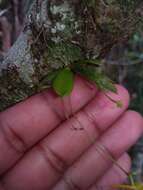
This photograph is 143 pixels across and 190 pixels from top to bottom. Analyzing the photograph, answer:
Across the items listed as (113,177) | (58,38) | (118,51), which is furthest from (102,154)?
(118,51)

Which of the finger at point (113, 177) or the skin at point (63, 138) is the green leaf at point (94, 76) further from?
the finger at point (113, 177)

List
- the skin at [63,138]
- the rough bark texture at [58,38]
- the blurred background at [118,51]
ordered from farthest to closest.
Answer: the blurred background at [118,51] < the skin at [63,138] < the rough bark texture at [58,38]

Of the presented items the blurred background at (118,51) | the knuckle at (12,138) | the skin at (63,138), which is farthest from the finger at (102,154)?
the blurred background at (118,51)

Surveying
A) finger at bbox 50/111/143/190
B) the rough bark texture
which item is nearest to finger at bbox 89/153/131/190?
finger at bbox 50/111/143/190

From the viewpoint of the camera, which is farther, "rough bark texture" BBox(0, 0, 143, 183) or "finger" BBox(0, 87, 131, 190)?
"finger" BBox(0, 87, 131, 190)

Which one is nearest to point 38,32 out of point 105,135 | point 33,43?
point 33,43

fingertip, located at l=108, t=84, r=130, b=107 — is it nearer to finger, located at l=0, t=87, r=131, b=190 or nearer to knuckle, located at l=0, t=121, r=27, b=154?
finger, located at l=0, t=87, r=131, b=190

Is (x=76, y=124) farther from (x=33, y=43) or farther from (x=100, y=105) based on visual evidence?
(x=33, y=43)

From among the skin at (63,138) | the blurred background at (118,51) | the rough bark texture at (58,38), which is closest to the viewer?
the rough bark texture at (58,38)
